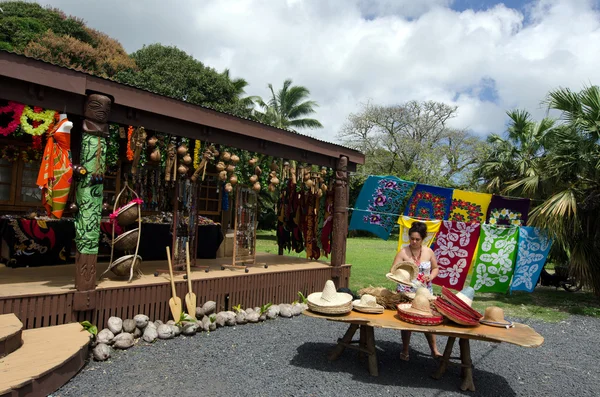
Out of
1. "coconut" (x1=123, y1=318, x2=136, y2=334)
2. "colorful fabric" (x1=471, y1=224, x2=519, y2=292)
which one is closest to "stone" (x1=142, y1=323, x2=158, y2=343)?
"coconut" (x1=123, y1=318, x2=136, y2=334)

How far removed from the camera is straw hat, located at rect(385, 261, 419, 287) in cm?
426

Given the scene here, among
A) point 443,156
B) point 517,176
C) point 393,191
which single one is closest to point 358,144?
point 443,156

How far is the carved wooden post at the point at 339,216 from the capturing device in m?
7.61

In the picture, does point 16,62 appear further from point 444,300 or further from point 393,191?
point 393,191

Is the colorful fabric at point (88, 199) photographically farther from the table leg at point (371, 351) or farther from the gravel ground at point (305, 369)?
the table leg at point (371, 351)

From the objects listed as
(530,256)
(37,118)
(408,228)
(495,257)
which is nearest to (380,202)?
(408,228)

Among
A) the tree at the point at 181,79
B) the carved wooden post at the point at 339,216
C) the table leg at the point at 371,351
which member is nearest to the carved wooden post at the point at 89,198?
the table leg at the point at 371,351

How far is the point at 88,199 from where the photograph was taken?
182 inches

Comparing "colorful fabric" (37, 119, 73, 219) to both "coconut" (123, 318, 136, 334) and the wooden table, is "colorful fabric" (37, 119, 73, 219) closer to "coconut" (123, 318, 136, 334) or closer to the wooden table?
"coconut" (123, 318, 136, 334)

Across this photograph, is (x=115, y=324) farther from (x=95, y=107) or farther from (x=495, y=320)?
(x=495, y=320)

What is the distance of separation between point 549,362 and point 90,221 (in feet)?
17.8

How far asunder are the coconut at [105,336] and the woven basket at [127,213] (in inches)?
61.6

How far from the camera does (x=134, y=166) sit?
18.2 ft

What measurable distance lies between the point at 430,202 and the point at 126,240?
5.22 m
